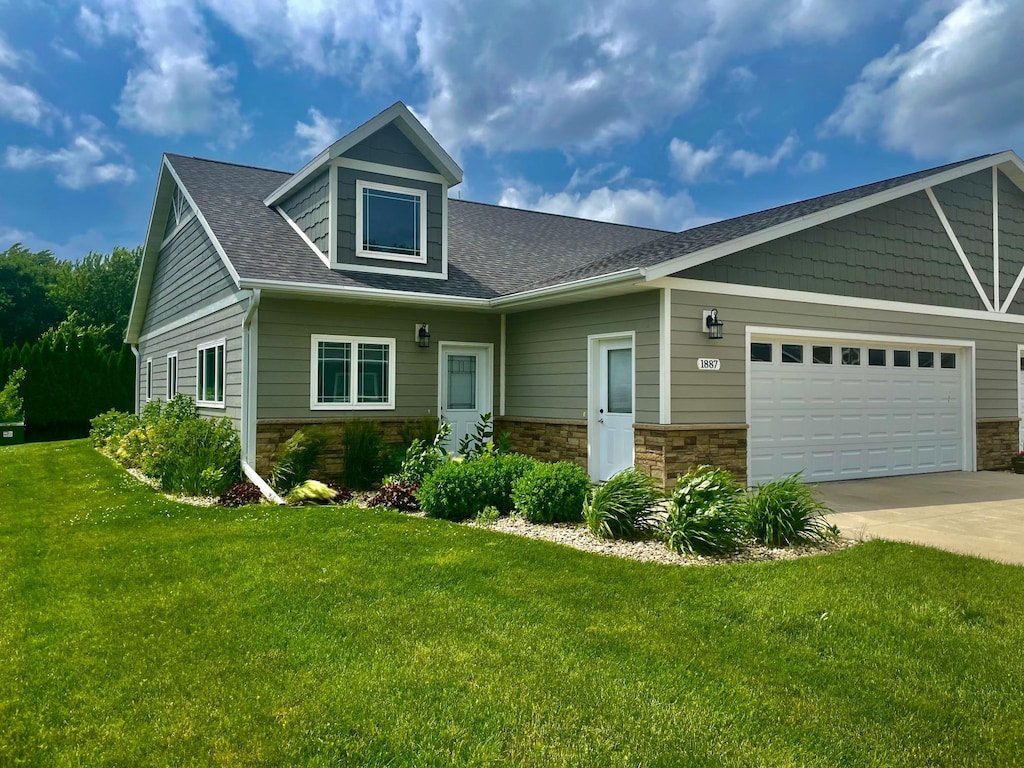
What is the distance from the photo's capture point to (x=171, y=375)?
1530 cm

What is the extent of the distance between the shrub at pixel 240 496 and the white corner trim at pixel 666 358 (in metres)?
5.17

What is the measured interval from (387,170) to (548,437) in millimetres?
5040

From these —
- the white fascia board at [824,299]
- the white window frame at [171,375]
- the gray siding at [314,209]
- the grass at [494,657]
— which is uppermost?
the gray siding at [314,209]

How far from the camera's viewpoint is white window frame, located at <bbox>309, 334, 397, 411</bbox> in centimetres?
1034

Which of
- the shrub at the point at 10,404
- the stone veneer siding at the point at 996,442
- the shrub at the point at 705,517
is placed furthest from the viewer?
the shrub at the point at 10,404

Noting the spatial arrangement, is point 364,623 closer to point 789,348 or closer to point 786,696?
point 786,696

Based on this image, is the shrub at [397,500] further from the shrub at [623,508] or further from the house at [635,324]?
the house at [635,324]

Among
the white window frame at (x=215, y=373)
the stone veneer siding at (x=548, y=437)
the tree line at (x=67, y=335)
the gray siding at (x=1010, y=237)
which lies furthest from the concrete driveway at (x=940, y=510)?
the tree line at (x=67, y=335)

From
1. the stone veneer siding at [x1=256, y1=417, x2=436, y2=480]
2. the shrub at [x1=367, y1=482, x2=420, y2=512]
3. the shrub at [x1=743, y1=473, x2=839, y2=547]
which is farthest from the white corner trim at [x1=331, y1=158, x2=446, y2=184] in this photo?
the shrub at [x1=743, y1=473, x2=839, y2=547]

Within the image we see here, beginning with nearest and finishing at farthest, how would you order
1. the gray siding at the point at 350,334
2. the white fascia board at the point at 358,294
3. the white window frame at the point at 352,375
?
1. the white fascia board at the point at 358,294
2. the gray siding at the point at 350,334
3. the white window frame at the point at 352,375

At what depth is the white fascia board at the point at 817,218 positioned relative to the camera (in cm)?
853

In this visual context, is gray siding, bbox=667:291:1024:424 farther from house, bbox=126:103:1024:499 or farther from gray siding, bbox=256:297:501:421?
gray siding, bbox=256:297:501:421

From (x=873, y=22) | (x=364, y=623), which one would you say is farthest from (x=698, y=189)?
(x=364, y=623)

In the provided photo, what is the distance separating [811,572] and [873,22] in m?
11.7
